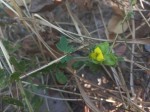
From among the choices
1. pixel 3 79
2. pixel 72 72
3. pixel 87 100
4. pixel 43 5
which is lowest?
pixel 87 100

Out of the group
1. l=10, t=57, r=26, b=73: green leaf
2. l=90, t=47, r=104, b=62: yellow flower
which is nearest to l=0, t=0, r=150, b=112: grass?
l=10, t=57, r=26, b=73: green leaf

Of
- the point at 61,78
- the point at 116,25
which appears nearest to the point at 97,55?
the point at 61,78

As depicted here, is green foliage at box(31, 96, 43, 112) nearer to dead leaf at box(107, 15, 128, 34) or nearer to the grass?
the grass

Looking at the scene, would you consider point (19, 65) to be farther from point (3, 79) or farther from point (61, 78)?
point (61, 78)

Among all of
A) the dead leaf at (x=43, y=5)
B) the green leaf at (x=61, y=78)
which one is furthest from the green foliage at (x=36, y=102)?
the dead leaf at (x=43, y=5)

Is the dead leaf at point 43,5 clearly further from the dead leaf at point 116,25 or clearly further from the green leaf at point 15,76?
the green leaf at point 15,76

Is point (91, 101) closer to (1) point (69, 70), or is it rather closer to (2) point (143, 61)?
(1) point (69, 70)
